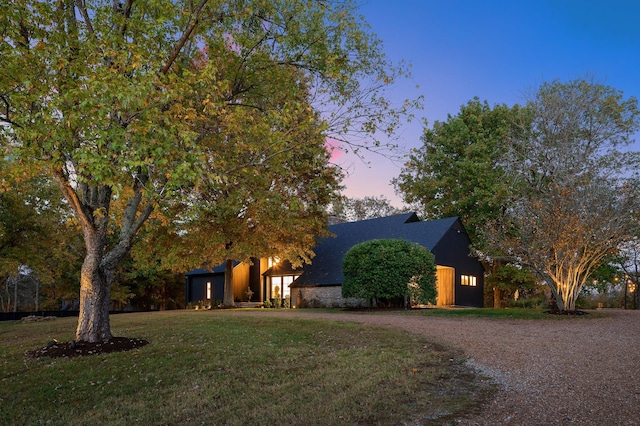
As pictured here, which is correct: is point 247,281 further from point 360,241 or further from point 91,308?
point 91,308

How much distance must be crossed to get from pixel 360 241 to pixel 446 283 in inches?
220

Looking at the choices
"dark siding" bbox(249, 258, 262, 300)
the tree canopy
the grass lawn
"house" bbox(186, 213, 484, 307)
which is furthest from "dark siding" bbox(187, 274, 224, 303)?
the grass lawn

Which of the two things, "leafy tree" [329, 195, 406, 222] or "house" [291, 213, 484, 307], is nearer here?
"house" [291, 213, 484, 307]

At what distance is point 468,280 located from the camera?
1115 inches

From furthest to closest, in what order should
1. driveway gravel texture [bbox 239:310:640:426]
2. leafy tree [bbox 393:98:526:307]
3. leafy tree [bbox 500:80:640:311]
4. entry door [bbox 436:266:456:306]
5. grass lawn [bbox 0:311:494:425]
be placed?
leafy tree [bbox 393:98:526:307], entry door [bbox 436:266:456:306], leafy tree [bbox 500:80:640:311], grass lawn [bbox 0:311:494:425], driveway gravel texture [bbox 239:310:640:426]

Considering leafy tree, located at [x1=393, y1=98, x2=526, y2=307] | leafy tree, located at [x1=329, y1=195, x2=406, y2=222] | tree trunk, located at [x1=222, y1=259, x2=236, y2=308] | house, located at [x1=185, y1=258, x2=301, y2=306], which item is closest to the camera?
tree trunk, located at [x1=222, y1=259, x2=236, y2=308]

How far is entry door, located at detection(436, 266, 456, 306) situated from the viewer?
2681 cm

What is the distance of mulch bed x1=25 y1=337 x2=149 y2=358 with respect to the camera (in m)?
9.88

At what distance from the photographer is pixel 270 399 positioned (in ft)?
21.3

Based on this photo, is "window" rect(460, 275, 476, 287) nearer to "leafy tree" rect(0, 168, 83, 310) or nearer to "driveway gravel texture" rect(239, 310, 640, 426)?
"driveway gravel texture" rect(239, 310, 640, 426)

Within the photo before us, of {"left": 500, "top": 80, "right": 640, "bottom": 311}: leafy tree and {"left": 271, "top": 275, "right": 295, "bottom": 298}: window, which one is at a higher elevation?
{"left": 500, "top": 80, "right": 640, "bottom": 311}: leafy tree

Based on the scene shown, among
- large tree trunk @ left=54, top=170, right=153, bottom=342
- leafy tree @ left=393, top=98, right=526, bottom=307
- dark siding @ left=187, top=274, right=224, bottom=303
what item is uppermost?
leafy tree @ left=393, top=98, right=526, bottom=307

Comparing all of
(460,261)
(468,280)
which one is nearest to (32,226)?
(460,261)

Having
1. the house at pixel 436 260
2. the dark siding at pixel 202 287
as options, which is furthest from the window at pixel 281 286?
the dark siding at pixel 202 287
